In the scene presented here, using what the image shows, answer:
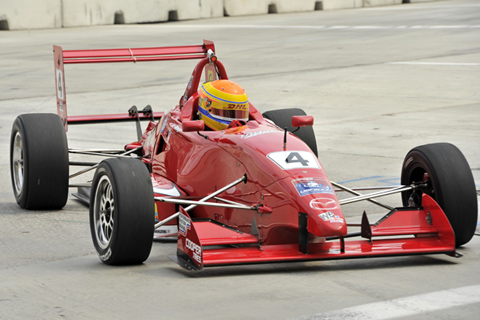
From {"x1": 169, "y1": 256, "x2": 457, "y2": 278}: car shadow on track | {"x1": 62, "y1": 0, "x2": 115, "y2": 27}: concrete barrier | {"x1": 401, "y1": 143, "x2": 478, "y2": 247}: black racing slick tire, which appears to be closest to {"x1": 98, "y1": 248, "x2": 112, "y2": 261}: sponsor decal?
{"x1": 169, "y1": 256, "x2": 457, "y2": 278}: car shadow on track

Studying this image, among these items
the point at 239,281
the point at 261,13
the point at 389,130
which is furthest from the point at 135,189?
the point at 261,13

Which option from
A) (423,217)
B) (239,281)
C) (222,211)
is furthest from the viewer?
(222,211)

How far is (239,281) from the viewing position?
20.7ft

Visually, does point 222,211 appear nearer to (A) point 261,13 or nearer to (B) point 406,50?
(B) point 406,50

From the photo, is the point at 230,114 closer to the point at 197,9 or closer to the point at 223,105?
the point at 223,105

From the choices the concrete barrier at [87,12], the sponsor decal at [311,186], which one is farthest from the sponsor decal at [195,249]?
the concrete barrier at [87,12]

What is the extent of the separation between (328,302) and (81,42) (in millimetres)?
20948

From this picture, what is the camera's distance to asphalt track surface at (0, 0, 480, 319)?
5.84m

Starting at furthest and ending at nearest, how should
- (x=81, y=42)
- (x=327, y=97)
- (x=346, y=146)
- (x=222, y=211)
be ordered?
(x=81, y=42), (x=327, y=97), (x=346, y=146), (x=222, y=211)

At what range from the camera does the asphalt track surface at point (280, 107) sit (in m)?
5.84

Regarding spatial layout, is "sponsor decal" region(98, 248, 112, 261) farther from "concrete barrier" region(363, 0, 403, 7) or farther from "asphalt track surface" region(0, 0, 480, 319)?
"concrete barrier" region(363, 0, 403, 7)

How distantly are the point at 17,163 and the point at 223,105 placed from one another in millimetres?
2541

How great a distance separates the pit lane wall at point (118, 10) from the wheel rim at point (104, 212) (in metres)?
23.1

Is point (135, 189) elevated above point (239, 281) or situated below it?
above
